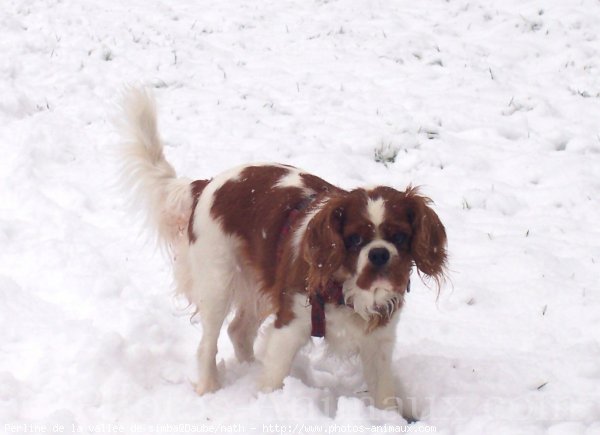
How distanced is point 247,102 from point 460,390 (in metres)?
4.27

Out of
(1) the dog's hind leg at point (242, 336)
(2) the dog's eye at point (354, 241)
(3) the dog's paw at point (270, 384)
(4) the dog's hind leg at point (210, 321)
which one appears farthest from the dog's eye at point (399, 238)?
(1) the dog's hind leg at point (242, 336)

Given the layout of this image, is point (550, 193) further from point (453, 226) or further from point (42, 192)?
point (42, 192)

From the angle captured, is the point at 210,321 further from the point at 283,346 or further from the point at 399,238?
the point at 399,238

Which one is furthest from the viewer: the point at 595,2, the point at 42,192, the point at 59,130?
the point at 595,2

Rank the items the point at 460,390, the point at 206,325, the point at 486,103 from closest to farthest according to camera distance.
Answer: the point at 460,390
the point at 206,325
the point at 486,103

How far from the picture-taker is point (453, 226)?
184 inches

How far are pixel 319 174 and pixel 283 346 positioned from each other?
2565mm

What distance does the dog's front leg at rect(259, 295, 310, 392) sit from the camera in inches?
113

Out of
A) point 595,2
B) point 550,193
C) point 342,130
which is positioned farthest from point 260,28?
point 550,193

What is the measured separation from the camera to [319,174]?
5.34 m

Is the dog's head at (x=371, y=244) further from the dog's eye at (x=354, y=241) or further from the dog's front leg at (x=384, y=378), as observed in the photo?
the dog's front leg at (x=384, y=378)

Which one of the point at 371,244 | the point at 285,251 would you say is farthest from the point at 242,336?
the point at 371,244

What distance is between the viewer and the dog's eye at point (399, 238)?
2617 millimetres

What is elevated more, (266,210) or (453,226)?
(266,210)
